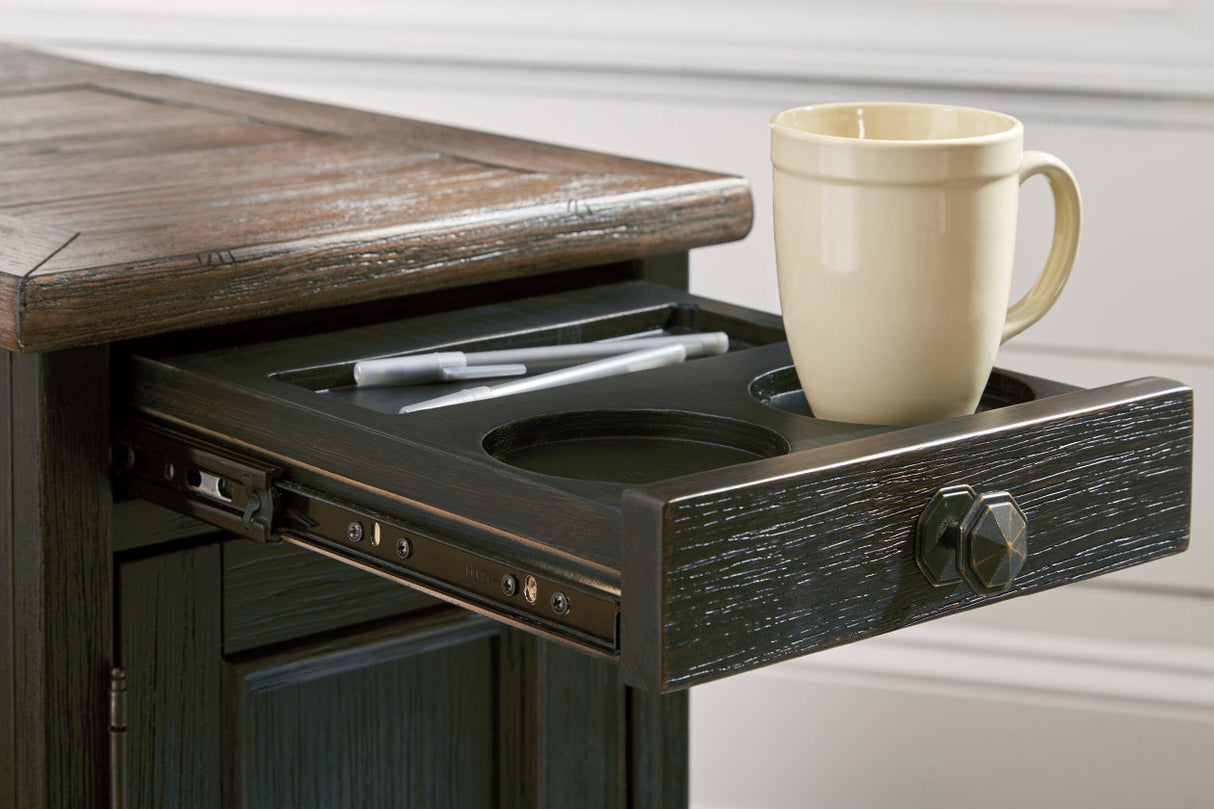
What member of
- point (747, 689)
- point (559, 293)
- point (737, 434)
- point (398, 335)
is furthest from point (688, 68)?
point (737, 434)

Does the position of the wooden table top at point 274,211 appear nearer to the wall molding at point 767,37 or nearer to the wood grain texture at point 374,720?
the wood grain texture at point 374,720

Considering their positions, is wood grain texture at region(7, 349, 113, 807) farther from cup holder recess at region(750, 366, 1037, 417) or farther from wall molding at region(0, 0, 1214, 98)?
wall molding at region(0, 0, 1214, 98)

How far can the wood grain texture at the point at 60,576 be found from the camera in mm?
696

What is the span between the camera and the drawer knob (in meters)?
0.51

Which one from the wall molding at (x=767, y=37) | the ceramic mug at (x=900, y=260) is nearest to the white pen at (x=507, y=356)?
the ceramic mug at (x=900, y=260)

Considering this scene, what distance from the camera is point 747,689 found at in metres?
1.62

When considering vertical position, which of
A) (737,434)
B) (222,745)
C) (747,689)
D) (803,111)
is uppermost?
(803,111)

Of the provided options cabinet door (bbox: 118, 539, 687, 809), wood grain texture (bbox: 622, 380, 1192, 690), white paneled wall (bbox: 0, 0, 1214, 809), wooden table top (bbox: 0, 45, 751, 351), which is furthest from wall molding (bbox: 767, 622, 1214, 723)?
wood grain texture (bbox: 622, 380, 1192, 690)

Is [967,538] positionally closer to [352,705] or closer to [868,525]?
[868,525]

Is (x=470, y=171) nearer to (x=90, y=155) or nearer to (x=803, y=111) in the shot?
(x=90, y=155)

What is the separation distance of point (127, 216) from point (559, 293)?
21cm

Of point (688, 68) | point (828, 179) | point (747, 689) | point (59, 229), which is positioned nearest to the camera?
point (828, 179)

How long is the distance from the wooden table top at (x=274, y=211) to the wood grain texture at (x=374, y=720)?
7.4 inches

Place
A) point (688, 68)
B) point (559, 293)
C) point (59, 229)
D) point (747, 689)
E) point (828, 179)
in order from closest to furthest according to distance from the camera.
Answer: point (828, 179), point (59, 229), point (559, 293), point (688, 68), point (747, 689)
